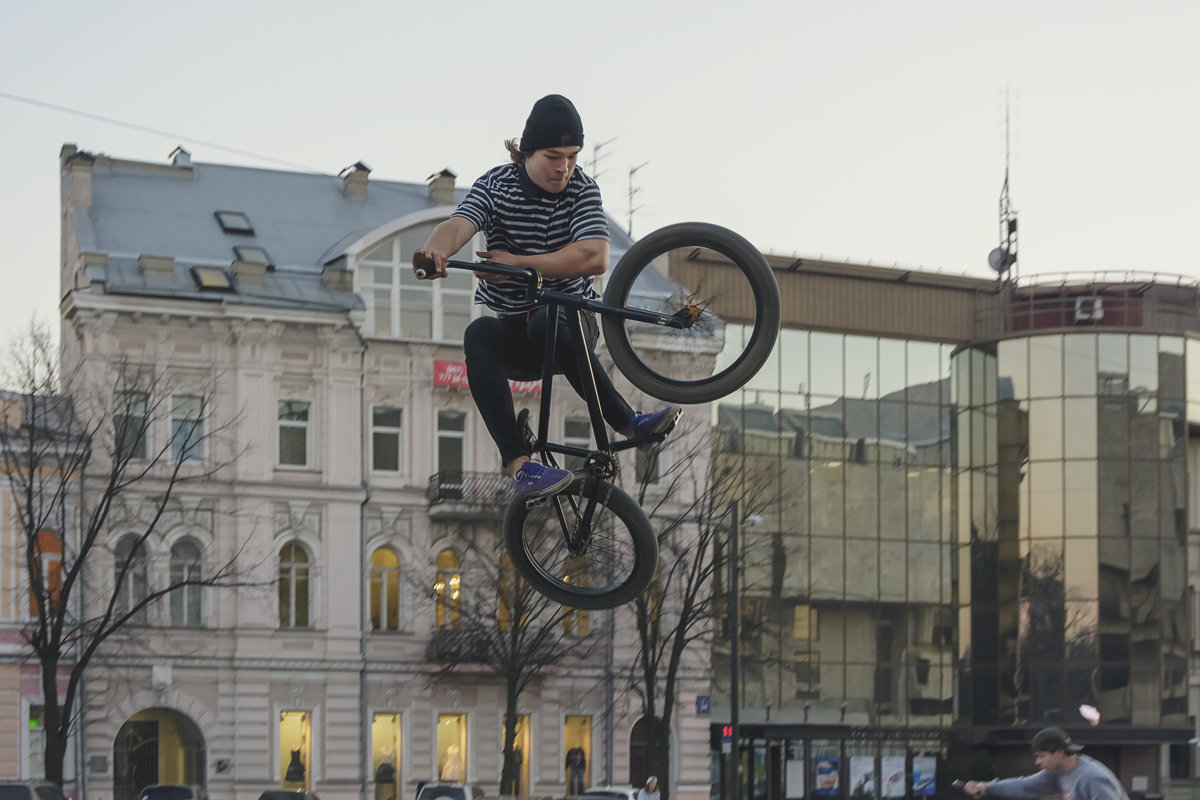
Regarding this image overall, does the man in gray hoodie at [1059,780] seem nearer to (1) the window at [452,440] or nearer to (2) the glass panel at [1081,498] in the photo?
(1) the window at [452,440]

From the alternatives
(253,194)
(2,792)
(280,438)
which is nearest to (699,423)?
(280,438)

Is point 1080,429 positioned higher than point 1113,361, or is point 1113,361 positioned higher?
point 1113,361

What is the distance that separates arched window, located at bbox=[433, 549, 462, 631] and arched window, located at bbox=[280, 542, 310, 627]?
3606mm

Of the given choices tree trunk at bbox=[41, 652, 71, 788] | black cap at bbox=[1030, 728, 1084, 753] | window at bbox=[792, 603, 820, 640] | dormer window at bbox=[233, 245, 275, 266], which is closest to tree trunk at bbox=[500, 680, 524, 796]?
tree trunk at bbox=[41, 652, 71, 788]

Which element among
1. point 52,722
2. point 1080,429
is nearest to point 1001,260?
point 1080,429

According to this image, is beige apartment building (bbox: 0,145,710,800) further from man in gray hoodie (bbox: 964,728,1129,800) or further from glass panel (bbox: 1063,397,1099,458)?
man in gray hoodie (bbox: 964,728,1129,800)

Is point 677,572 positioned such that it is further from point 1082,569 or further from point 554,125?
point 554,125

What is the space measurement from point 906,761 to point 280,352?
75.0ft

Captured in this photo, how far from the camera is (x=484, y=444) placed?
179ft

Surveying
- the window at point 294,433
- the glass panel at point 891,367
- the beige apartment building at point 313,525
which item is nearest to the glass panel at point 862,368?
the glass panel at point 891,367

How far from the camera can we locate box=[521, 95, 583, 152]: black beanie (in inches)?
377

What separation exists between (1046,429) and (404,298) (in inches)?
806

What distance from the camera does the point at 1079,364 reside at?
2344 inches

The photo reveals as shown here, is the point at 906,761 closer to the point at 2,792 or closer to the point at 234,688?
the point at 234,688
